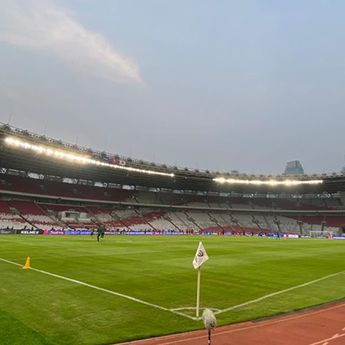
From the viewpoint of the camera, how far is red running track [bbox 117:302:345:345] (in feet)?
Answer: 30.1

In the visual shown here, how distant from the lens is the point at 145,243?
4422 cm

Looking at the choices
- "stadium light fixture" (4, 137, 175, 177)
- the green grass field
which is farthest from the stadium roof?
the green grass field

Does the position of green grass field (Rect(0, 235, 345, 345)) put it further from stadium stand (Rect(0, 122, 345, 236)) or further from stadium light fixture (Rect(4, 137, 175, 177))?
stadium stand (Rect(0, 122, 345, 236))

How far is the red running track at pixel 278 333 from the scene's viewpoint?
30.1ft

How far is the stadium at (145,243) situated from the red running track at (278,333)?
0.39 m

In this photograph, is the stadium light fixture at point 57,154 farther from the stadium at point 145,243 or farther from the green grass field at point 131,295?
the green grass field at point 131,295

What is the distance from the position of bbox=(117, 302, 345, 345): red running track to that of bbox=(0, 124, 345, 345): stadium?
0.39m

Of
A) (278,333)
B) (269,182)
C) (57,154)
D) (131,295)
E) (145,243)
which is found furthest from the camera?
(269,182)

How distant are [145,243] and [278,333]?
115 ft

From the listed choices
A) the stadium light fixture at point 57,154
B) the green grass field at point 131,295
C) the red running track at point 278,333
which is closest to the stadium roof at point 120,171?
the stadium light fixture at point 57,154

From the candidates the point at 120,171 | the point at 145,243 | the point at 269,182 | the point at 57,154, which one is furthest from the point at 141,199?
the point at 145,243

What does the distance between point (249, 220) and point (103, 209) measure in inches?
1736

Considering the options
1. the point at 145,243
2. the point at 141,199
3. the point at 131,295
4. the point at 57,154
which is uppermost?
the point at 57,154

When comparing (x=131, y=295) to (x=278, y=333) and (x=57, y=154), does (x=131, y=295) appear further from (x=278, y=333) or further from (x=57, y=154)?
(x=57, y=154)
